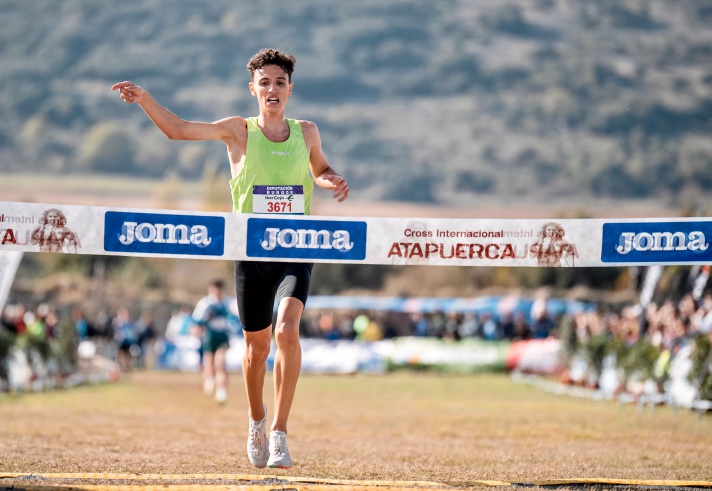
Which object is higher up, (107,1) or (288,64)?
(107,1)

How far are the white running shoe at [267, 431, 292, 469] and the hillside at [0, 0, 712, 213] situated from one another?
437ft

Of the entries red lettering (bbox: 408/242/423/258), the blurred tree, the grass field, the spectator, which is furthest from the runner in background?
the blurred tree

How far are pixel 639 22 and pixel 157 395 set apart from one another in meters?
182

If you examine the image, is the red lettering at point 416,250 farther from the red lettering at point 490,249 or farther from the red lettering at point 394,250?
the red lettering at point 490,249

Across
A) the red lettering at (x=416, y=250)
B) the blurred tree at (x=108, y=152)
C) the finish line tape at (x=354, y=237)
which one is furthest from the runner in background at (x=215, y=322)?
the blurred tree at (x=108, y=152)

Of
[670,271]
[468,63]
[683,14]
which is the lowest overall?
[670,271]

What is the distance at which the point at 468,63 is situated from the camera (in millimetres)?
177875

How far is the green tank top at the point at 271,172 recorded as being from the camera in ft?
27.1

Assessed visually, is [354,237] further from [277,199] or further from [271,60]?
[271,60]

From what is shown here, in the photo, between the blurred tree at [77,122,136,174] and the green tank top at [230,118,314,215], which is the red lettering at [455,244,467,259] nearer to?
the green tank top at [230,118,314,215]

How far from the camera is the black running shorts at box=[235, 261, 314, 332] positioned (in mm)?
8195

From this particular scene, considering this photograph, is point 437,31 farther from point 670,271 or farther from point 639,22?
point 670,271

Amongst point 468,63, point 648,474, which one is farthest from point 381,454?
point 468,63

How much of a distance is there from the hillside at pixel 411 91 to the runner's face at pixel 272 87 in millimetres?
132737
